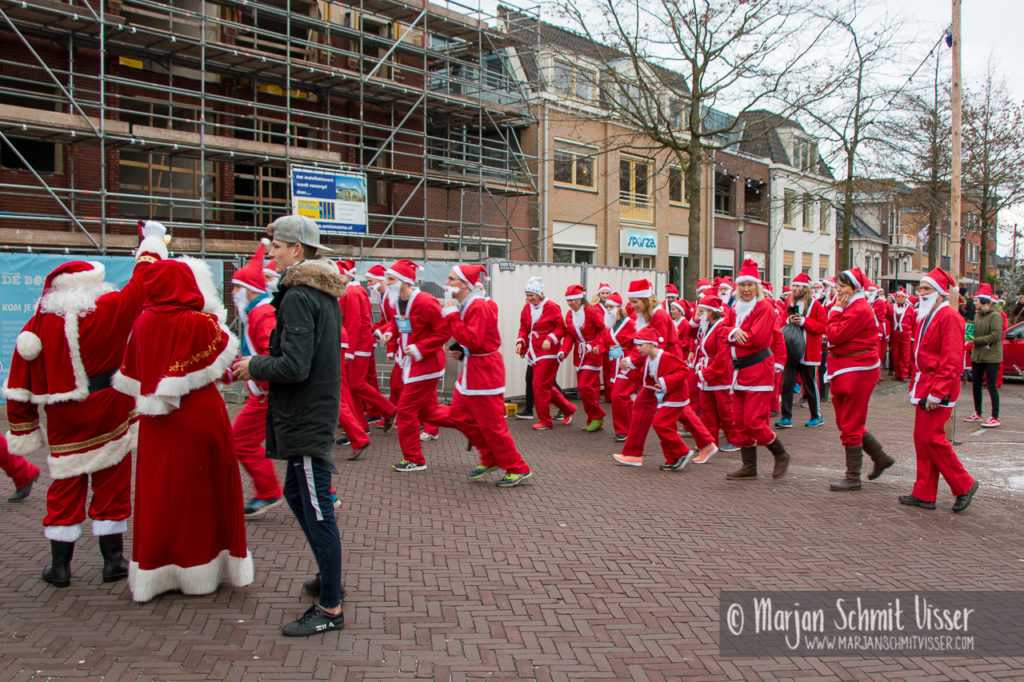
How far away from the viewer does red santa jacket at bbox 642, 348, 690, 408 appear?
8055mm

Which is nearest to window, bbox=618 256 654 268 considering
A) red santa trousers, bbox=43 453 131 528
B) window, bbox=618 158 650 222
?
window, bbox=618 158 650 222

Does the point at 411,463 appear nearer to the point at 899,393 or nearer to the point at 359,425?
the point at 359,425

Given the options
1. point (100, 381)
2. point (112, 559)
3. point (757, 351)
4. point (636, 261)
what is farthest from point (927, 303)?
point (636, 261)

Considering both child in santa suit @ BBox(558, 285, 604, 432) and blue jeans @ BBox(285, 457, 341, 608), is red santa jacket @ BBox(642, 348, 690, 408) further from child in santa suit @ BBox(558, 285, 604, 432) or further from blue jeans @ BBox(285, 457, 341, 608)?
blue jeans @ BBox(285, 457, 341, 608)

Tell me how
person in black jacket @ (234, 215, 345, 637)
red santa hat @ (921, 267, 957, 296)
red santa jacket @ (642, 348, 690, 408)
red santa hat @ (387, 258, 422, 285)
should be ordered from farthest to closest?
red santa hat @ (387, 258, 422, 285)
red santa jacket @ (642, 348, 690, 408)
red santa hat @ (921, 267, 957, 296)
person in black jacket @ (234, 215, 345, 637)

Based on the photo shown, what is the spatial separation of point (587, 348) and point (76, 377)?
721 centimetres

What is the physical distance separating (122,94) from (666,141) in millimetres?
12055

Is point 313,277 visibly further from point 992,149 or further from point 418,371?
point 992,149

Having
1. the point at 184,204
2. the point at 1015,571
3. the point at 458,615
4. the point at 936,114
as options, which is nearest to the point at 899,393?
the point at 936,114

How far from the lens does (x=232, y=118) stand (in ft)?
61.0

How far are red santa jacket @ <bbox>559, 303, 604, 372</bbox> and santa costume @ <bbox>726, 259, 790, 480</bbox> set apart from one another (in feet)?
9.94

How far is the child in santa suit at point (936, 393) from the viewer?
21.4 ft

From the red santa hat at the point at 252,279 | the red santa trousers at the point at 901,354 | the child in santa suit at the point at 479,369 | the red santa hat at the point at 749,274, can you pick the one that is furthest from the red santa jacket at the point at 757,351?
the red santa trousers at the point at 901,354

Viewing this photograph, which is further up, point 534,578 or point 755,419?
point 755,419
